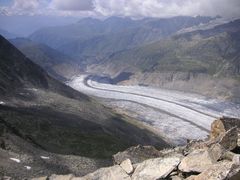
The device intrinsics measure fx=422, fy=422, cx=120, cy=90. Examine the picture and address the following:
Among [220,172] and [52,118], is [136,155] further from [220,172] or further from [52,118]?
[52,118]

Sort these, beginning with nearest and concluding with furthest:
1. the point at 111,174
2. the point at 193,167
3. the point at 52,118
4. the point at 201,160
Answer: the point at 193,167
the point at 201,160
the point at 111,174
the point at 52,118

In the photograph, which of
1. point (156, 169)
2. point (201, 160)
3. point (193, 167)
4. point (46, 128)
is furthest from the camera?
point (46, 128)

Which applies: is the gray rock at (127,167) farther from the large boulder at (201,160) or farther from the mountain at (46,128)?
the mountain at (46,128)

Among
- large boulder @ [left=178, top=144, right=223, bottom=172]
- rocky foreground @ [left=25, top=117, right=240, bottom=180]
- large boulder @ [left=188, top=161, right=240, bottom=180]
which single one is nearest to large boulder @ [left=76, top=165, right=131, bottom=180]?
rocky foreground @ [left=25, top=117, right=240, bottom=180]

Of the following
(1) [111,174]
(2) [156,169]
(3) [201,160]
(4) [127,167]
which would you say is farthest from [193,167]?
(1) [111,174]

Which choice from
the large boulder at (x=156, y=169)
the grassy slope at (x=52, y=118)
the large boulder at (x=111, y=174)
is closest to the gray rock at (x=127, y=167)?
the large boulder at (x=111, y=174)

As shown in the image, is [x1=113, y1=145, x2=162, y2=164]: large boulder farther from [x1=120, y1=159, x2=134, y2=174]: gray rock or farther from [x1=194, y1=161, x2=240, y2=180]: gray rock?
[x1=194, y1=161, x2=240, y2=180]: gray rock
